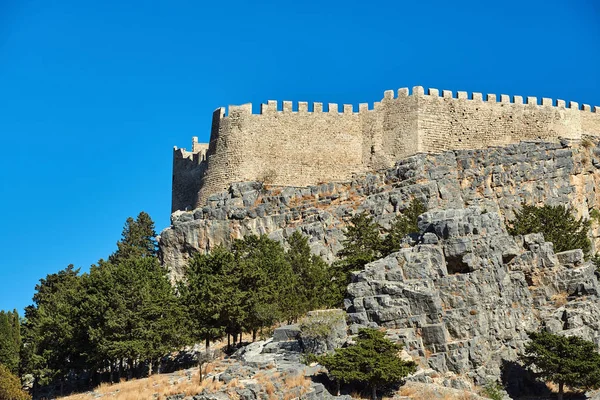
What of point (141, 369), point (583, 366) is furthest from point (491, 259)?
point (141, 369)

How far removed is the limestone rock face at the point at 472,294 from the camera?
3856 centimetres

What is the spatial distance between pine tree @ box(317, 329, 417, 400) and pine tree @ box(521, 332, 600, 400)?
6214mm

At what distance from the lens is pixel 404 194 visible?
59156 millimetres

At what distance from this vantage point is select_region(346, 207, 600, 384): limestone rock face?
38562 mm

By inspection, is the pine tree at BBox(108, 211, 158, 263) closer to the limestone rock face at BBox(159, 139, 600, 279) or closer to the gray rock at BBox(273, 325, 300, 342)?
the limestone rock face at BBox(159, 139, 600, 279)

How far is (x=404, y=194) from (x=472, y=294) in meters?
19.4

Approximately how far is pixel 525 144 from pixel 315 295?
78.7 feet

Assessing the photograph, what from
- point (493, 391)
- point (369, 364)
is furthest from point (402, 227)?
point (369, 364)

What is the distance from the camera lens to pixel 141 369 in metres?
49.1

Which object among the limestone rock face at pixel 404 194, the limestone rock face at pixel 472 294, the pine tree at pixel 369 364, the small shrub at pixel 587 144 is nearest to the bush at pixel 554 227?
the limestone rock face at pixel 472 294

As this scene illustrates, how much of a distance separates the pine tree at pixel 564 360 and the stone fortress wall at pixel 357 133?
83.8 feet

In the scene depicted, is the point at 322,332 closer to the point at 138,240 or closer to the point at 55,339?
the point at 55,339

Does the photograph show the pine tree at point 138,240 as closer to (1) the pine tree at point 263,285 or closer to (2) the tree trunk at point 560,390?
(1) the pine tree at point 263,285

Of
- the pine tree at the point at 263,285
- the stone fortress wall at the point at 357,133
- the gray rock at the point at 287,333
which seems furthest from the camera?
the stone fortress wall at the point at 357,133
